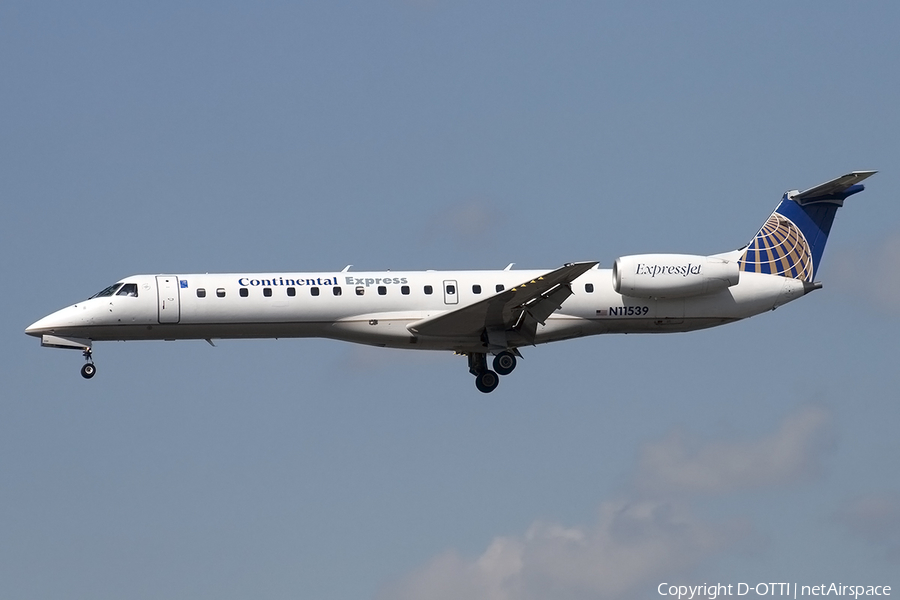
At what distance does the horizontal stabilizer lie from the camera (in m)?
34.6

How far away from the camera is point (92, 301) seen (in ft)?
104

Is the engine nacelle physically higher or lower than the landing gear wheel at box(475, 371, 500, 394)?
higher

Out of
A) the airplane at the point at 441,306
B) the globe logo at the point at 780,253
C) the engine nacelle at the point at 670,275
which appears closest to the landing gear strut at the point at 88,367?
the airplane at the point at 441,306

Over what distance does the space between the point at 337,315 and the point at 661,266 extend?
823 cm

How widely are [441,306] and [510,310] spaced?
195 centimetres

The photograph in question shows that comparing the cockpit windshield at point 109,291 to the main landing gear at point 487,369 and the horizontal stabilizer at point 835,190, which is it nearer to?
the main landing gear at point 487,369

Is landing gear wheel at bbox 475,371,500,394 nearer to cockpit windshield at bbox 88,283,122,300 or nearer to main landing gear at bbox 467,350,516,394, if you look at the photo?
main landing gear at bbox 467,350,516,394

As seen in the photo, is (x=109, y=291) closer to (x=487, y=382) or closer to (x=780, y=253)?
(x=487, y=382)

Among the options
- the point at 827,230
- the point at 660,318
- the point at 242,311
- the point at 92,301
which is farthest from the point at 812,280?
the point at 92,301

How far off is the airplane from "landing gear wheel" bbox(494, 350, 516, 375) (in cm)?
4

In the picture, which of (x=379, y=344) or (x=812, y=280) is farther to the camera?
(x=812, y=280)

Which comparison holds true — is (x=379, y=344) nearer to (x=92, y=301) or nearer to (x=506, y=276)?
(x=506, y=276)

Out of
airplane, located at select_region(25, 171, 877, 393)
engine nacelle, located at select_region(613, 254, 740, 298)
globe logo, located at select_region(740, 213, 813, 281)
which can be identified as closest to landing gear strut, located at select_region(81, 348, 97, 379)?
airplane, located at select_region(25, 171, 877, 393)

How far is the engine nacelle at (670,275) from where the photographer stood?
32.5 metres
